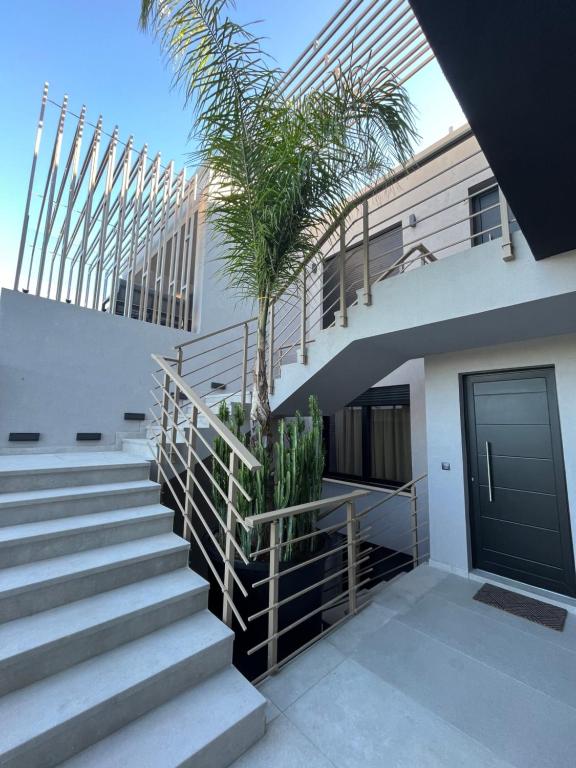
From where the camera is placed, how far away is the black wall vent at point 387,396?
5.20m

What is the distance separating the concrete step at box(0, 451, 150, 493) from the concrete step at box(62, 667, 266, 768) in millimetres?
1652

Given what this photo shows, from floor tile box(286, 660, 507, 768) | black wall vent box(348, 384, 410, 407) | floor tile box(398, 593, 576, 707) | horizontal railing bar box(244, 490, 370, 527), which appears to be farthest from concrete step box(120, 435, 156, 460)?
black wall vent box(348, 384, 410, 407)

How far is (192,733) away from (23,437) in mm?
3568

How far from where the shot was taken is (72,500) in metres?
2.41

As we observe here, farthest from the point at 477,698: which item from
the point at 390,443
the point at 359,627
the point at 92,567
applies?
the point at 390,443

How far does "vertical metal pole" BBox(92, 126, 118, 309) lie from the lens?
4.67 meters

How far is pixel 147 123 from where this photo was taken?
4898 millimetres

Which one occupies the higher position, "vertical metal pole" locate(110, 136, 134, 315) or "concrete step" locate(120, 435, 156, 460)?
"vertical metal pole" locate(110, 136, 134, 315)

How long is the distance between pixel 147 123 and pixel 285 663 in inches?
254

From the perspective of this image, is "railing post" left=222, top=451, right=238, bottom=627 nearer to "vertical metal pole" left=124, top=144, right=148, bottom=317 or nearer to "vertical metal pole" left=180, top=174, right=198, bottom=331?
"vertical metal pole" left=124, top=144, right=148, bottom=317

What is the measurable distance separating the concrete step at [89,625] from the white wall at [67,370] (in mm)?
2401

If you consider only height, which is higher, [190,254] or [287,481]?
[190,254]

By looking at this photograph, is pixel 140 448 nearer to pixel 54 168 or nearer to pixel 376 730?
pixel 376 730

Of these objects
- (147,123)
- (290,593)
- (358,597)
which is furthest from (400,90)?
(358,597)
